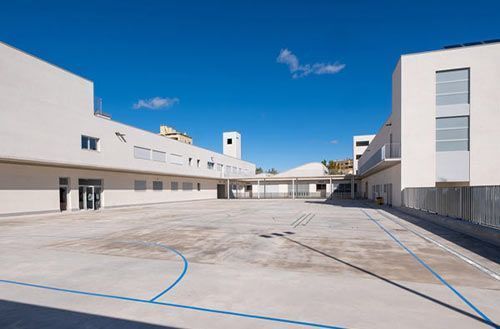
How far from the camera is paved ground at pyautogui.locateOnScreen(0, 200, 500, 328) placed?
422 cm

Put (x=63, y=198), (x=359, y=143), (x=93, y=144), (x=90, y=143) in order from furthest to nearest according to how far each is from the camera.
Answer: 1. (x=359, y=143)
2. (x=93, y=144)
3. (x=90, y=143)
4. (x=63, y=198)

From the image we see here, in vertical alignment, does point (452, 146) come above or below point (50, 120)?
below

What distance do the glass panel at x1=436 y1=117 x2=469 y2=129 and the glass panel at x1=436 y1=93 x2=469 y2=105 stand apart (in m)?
1.18

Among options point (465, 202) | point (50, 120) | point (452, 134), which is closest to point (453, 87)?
point (452, 134)

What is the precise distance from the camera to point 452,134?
20703 millimetres

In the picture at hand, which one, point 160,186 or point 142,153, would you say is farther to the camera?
point 160,186

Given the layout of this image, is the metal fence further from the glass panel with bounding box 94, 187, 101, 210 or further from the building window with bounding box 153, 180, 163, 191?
the building window with bounding box 153, 180, 163, 191

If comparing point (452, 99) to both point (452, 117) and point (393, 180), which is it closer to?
point (452, 117)

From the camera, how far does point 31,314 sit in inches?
175

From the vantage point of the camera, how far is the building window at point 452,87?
20.5 m

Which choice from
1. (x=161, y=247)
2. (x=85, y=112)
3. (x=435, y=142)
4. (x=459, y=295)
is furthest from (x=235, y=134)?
(x=459, y=295)

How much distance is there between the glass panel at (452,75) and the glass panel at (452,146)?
15.4 feet

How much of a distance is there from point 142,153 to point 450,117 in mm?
27493

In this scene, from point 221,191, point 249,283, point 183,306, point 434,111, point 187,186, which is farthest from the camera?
point 221,191
